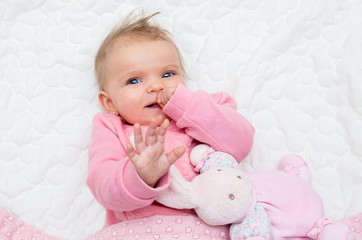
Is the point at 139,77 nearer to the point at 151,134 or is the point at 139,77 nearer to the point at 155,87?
the point at 155,87

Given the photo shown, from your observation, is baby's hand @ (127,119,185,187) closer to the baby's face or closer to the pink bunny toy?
the pink bunny toy

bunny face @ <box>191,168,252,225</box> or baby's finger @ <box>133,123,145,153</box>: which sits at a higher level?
baby's finger @ <box>133,123,145,153</box>

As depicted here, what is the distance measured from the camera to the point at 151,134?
2.58ft

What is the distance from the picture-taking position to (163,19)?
142cm

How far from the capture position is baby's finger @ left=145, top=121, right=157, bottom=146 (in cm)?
78

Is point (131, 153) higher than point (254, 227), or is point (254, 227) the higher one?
point (131, 153)

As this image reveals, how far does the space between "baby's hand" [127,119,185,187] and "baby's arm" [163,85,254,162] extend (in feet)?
1.00

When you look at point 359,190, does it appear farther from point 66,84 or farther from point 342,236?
point 66,84

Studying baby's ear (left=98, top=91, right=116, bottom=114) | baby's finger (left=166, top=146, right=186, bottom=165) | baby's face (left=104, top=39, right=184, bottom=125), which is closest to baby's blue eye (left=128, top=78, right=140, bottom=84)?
baby's face (left=104, top=39, right=184, bottom=125)

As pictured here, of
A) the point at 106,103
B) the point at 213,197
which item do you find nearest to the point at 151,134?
the point at 213,197

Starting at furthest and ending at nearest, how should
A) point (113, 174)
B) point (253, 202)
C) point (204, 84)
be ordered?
point (204, 84) < point (253, 202) < point (113, 174)

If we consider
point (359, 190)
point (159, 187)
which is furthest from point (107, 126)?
point (359, 190)

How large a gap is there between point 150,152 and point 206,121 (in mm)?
349

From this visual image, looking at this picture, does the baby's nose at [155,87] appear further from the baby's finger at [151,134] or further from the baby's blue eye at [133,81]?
the baby's finger at [151,134]
